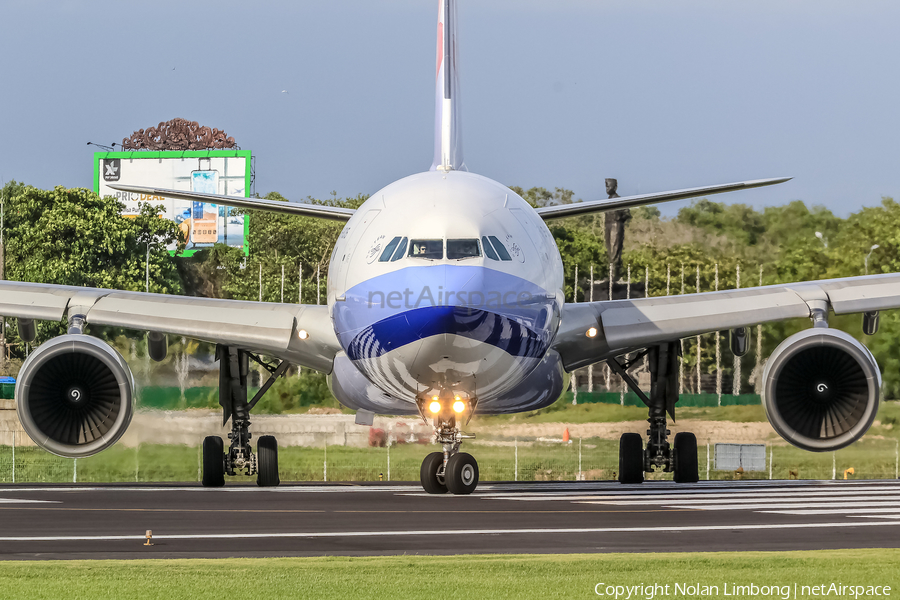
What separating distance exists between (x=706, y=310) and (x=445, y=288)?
6.14 metres

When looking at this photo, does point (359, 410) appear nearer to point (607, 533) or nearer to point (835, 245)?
point (607, 533)

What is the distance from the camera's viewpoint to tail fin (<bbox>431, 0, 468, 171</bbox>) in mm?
20297

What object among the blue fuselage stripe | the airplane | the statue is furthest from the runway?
the statue

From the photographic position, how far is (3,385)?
3656cm

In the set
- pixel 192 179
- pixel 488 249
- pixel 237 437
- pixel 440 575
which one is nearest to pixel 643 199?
pixel 488 249

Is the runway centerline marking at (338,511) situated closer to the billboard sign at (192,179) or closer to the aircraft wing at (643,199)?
the aircraft wing at (643,199)

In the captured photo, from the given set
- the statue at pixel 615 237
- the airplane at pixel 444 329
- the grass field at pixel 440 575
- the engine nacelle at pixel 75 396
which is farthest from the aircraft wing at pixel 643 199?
the statue at pixel 615 237

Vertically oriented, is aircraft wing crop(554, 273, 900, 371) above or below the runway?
above

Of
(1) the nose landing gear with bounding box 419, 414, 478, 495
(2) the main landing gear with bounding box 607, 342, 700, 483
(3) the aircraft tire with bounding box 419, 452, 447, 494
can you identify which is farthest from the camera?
(2) the main landing gear with bounding box 607, 342, 700, 483

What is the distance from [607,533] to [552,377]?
6843mm

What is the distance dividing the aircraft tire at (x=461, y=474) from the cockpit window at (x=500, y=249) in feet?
11.8

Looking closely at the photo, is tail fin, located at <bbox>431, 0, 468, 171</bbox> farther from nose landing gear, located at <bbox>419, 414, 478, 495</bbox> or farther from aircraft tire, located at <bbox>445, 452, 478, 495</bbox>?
aircraft tire, located at <bbox>445, 452, 478, 495</bbox>

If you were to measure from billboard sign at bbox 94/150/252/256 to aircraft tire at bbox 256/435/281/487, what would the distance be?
74991mm

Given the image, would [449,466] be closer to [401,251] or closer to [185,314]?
[401,251]
